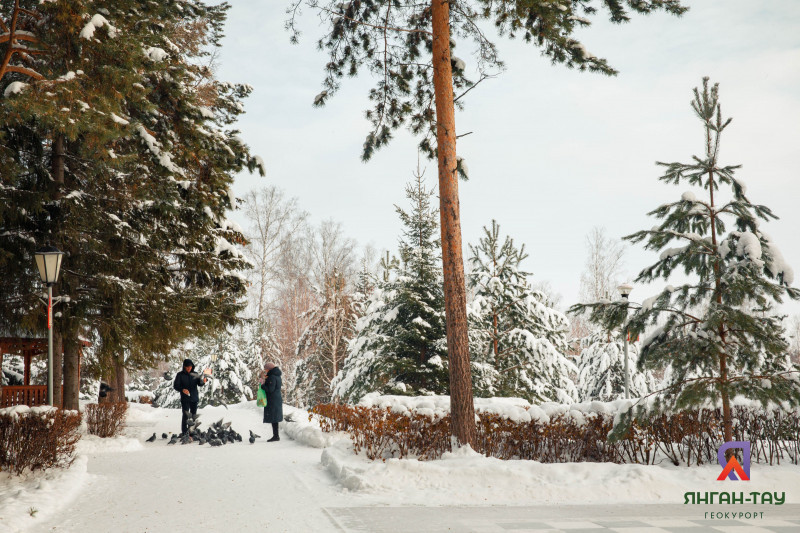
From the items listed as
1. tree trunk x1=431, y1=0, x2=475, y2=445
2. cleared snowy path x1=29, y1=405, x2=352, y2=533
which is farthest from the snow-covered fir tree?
tree trunk x1=431, y1=0, x2=475, y2=445

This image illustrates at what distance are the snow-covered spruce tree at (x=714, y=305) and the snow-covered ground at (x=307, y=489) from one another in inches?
39.4

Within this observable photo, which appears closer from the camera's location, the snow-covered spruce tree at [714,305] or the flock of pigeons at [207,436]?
the snow-covered spruce tree at [714,305]

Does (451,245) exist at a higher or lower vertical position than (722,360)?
higher

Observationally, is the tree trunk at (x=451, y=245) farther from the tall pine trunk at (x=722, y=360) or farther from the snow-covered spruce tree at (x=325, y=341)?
the snow-covered spruce tree at (x=325, y=341)

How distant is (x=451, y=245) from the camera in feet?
29.7

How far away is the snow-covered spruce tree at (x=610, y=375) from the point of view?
902 inches

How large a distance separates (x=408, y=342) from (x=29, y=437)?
9.04 m

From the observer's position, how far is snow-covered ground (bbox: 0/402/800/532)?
5.84m

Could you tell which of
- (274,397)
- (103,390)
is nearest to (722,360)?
(274,397)

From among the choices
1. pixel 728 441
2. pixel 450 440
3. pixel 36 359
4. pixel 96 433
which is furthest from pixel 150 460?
pixel 36 359

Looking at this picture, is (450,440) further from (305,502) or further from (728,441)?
(728,441)

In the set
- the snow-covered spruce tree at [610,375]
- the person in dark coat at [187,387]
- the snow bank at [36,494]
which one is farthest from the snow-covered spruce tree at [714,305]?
the snow-covered spruce tree at [610,375]

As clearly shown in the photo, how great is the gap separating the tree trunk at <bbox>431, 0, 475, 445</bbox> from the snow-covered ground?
0.79 metres

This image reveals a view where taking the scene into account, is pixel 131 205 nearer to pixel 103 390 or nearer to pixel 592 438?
pixel 592 438
